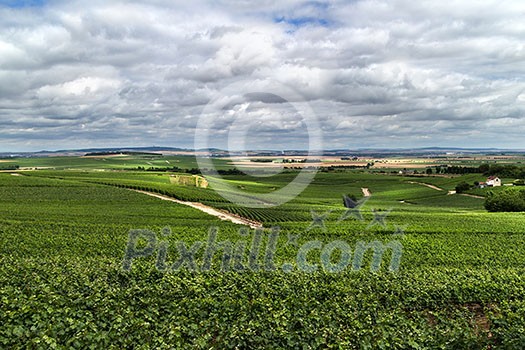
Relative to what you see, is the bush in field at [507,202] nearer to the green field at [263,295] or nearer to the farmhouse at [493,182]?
the farmhouse at [493,182]

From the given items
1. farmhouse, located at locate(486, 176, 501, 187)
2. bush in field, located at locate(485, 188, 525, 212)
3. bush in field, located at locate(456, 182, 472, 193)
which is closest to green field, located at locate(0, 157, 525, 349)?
bush in field, located at locate(485, 188, 525, 212)

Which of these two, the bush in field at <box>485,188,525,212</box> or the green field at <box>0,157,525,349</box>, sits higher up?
the green field at <box>0,157,525,349</box>

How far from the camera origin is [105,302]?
13180mm

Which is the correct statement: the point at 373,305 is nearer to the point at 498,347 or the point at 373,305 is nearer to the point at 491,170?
the point at 498,347

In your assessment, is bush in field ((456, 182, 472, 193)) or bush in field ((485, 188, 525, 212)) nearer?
bush in field ((485, 188, 525, 212))

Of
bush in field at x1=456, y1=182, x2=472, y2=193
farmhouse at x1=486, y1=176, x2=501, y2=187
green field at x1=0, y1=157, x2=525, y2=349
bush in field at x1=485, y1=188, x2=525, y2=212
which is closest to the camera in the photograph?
green field at x1=0, y1=157, x2=525, y2=349

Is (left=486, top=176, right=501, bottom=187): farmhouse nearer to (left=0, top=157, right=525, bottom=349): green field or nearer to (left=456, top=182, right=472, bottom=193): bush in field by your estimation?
(left=456, top=182, right=472, bottom=193): bush in field

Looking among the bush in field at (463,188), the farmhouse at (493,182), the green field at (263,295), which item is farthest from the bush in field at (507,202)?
the green field at (263,295)

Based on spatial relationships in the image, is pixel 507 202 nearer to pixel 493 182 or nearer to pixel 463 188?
pixel 463 188

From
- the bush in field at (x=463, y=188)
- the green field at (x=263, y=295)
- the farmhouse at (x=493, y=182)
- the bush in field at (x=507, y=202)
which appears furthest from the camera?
the farmhouse at (x=493, y=182)

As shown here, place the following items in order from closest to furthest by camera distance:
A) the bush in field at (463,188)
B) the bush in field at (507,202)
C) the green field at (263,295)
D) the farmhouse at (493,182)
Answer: the green field at (263,295) → the bush in field at (507,202) → the bush in field at (463,188) → the farmhouse at (493,182)

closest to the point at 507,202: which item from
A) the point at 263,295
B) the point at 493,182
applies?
the point at 493,182

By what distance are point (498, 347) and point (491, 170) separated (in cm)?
12369

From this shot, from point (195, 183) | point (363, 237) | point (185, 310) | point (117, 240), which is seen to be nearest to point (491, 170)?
point (195, 183)
